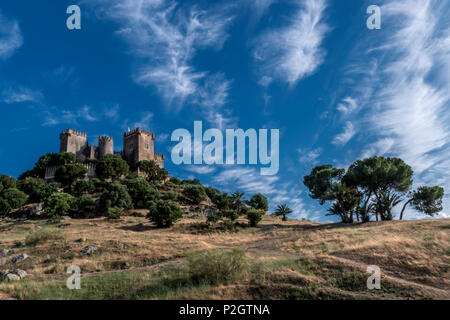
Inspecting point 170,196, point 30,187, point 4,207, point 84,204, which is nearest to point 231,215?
point 170,196

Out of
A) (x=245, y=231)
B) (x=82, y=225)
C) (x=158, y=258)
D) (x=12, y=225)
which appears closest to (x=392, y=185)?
(x=245, y=231)

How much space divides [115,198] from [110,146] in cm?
3995

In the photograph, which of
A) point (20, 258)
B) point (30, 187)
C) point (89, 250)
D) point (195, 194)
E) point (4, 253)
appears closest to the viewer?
point (20, 258)

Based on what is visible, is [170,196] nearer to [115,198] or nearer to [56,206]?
[115,198]

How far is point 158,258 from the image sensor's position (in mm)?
17531

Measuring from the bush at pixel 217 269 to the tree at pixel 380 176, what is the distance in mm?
31961

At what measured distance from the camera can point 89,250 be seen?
19.4 m

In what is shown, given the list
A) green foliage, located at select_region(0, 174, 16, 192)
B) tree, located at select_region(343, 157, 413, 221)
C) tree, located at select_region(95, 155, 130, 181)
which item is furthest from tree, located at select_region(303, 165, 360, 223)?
green foliage, located at select_region(0, 174, 16, 192)

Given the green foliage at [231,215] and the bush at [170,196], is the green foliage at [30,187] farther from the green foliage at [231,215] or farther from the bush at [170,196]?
the green foliage at [231,215]

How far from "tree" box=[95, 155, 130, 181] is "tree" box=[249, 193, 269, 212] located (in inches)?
1263

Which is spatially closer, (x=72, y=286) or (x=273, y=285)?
(x=273, y=285)
